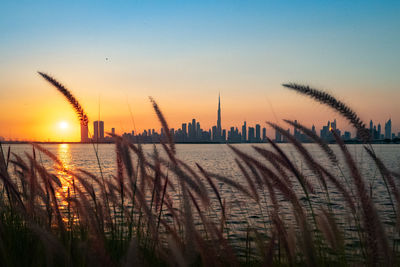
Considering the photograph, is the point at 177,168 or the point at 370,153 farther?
the point at 177,168

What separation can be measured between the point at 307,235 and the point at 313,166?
134cm

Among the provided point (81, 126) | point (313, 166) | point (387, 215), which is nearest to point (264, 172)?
point (313, 166)

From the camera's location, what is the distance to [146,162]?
3408 millimetres

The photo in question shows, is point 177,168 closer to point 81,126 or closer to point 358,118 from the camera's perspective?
point 81,126

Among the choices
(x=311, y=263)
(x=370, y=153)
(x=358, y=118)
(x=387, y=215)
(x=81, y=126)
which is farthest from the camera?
(x=387, y=215)

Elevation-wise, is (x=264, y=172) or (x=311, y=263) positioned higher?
(x=264, y=172)

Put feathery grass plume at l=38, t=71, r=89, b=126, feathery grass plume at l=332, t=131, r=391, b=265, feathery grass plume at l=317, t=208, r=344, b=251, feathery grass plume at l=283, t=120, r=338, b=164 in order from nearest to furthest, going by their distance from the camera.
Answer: feathery grass plume at l=332, t=131, r=391, b=265, feathery grass plume at l=317, t=208, r=344, b=251, feathery grass plume at l=283, t=120, r=338, b=164, feathery grass plume at l=38, t=71, r=89, b=126

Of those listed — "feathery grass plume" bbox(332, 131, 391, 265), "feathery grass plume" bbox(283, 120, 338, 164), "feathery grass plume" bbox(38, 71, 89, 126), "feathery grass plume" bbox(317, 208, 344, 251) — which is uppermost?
"feathery grass plume" bbox(38, 71, 89, 126)

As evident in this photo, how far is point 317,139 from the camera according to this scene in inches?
121

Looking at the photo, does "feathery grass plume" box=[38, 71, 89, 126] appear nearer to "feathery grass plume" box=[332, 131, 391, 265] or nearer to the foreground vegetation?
the foreground vegetation

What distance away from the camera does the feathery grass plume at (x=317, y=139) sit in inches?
117

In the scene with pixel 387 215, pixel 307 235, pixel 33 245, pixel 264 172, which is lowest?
pixel 387 215

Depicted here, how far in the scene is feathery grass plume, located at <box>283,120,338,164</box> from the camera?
2979 mm

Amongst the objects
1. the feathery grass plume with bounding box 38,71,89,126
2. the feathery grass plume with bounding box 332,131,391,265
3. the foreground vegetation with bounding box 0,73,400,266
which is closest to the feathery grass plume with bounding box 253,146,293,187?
the foreground vegetation with bounding box 0,73,400,266
